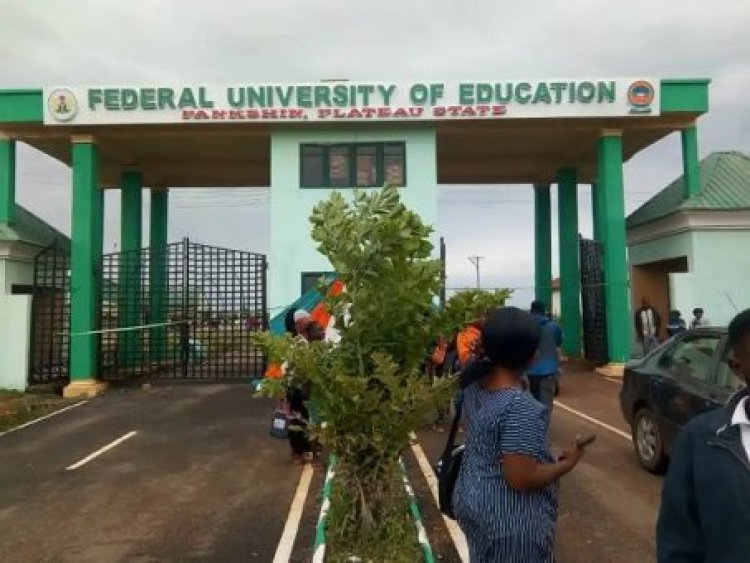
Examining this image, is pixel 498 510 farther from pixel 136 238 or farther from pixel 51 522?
pixel 136 238

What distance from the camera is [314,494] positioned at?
723 centimetres

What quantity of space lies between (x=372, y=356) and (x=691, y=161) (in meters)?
13.7

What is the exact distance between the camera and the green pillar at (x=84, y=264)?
15711mm

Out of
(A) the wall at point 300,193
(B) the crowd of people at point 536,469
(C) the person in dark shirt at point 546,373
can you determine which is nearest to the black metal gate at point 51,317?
(A) the wall at point 300,193

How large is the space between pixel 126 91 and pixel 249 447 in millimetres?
9352

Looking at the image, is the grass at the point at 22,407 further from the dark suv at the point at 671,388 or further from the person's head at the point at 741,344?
the person's head at the point at 741,344

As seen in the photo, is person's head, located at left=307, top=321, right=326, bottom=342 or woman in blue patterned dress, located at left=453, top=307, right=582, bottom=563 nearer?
woman in blue patterned dress, located at left=453, top=307, right=582, bottom=563

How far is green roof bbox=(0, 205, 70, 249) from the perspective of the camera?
1560 cm

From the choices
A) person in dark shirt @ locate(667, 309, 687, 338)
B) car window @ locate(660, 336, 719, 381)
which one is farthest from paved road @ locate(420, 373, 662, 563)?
person in dark shirt @ locate(667, 309, 687, 338)

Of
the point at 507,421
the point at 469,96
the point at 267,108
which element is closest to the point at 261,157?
the point at 267,108

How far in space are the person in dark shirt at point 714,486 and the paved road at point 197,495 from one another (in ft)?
11.2

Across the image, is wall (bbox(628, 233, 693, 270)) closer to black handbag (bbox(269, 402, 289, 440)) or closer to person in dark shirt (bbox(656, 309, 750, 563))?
black handbag (bbox(269, 402, 289, 440))

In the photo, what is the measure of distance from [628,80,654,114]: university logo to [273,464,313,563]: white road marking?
36.5 ft

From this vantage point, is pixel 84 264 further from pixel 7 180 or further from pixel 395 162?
pixel 395 162
